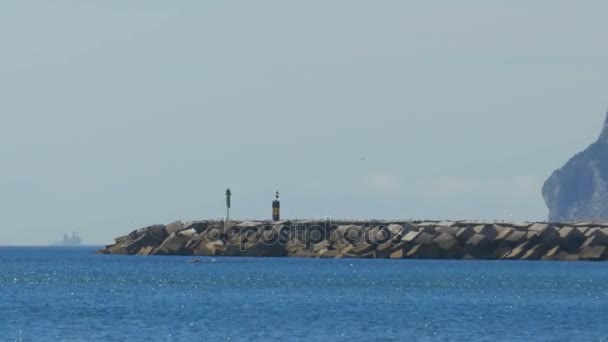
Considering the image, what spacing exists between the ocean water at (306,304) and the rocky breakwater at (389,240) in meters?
14.0

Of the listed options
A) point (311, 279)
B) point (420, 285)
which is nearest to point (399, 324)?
point (420, 285)

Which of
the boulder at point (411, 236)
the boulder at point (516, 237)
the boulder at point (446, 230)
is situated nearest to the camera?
the boulder at point (516, 237)

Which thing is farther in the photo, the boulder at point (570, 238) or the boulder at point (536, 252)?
the boulder at point (536, 252)

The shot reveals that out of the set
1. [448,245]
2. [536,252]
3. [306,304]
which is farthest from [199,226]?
[306,304]

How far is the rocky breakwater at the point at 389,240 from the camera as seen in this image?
149 meters

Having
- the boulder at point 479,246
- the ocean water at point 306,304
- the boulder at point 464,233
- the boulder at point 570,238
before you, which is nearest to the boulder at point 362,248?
the boulder at point 464,233

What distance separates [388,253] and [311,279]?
4158 centimetres

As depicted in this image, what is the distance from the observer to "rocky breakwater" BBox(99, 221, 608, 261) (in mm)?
149000

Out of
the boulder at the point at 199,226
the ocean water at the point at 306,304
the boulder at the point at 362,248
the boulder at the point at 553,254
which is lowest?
the ocean water at the point at 306,304

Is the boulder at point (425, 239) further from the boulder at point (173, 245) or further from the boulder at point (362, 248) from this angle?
the boulder at point (173, 245)

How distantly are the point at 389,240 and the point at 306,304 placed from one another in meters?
70.2

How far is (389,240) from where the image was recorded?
15375 centimetres

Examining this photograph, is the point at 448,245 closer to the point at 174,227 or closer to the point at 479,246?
the point at 479,246

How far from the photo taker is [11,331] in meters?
65.9
